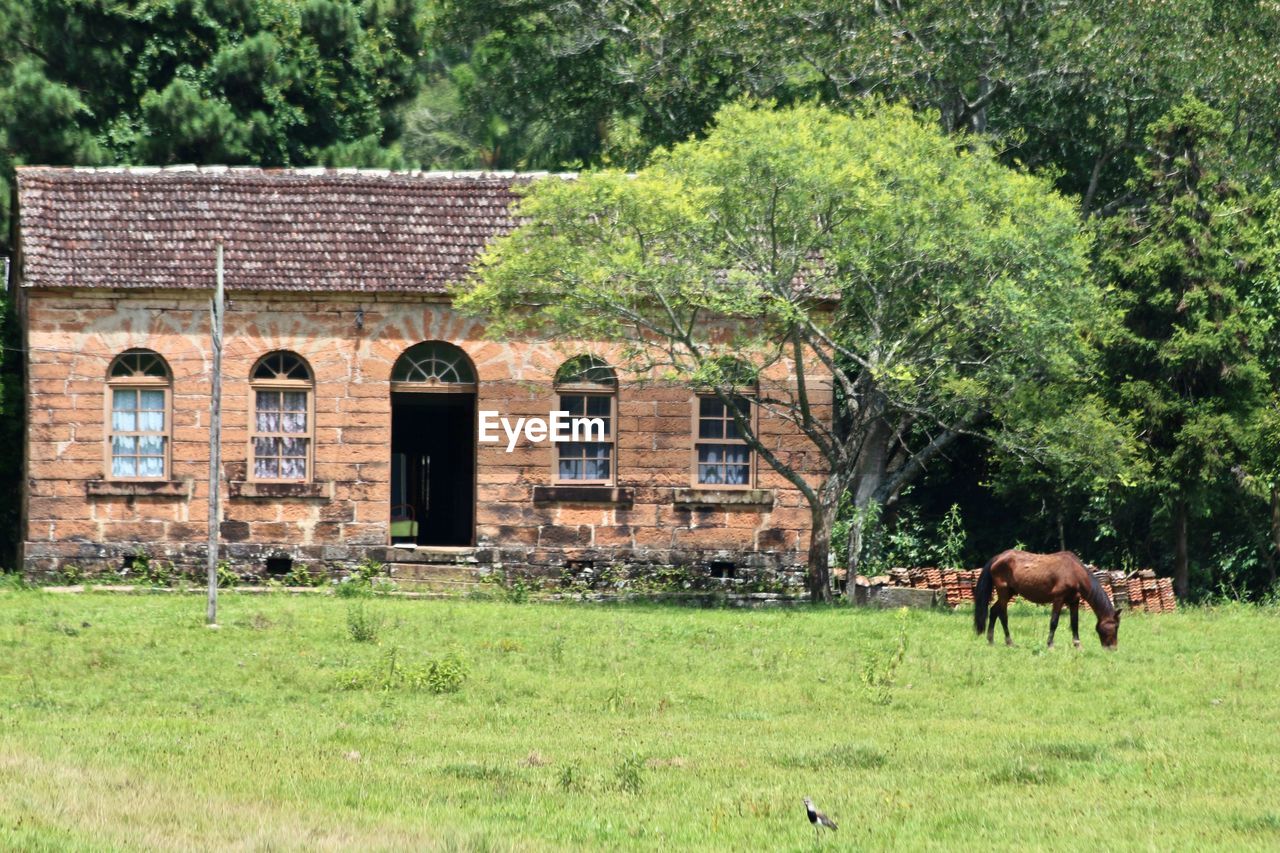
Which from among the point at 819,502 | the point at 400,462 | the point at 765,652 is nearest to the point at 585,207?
the point at 819,502

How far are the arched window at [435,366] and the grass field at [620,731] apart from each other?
4804mm

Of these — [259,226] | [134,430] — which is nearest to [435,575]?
[134,430]

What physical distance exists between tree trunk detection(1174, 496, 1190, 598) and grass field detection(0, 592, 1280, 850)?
4470 millimetres

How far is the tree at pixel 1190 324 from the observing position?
2791 centimetres

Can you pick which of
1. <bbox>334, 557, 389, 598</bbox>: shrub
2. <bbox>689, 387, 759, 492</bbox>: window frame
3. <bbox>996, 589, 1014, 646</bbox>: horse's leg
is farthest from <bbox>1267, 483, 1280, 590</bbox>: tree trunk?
<bbox>334, 557, 389, 598</bbox>: shrub

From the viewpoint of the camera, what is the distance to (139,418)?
2792 centimetres

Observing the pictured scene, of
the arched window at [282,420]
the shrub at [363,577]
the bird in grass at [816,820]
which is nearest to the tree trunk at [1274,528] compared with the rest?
the shrub at [363,577]

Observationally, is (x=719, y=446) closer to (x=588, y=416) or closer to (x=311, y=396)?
(x=588, y=416)

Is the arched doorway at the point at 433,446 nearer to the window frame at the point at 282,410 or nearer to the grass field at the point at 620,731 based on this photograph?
the window frame at the point at 282,410

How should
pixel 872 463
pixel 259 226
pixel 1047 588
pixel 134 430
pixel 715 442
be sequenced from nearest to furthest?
pixel 1047 588 → pixel 134 430 → pixel 259 226 → pixel 715 442 → pixel 872 463

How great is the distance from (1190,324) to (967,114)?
6.29 m

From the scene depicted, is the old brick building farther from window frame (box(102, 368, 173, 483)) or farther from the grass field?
the grass field

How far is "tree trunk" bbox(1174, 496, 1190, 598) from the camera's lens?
29.0 metres

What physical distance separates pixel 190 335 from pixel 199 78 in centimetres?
1199
